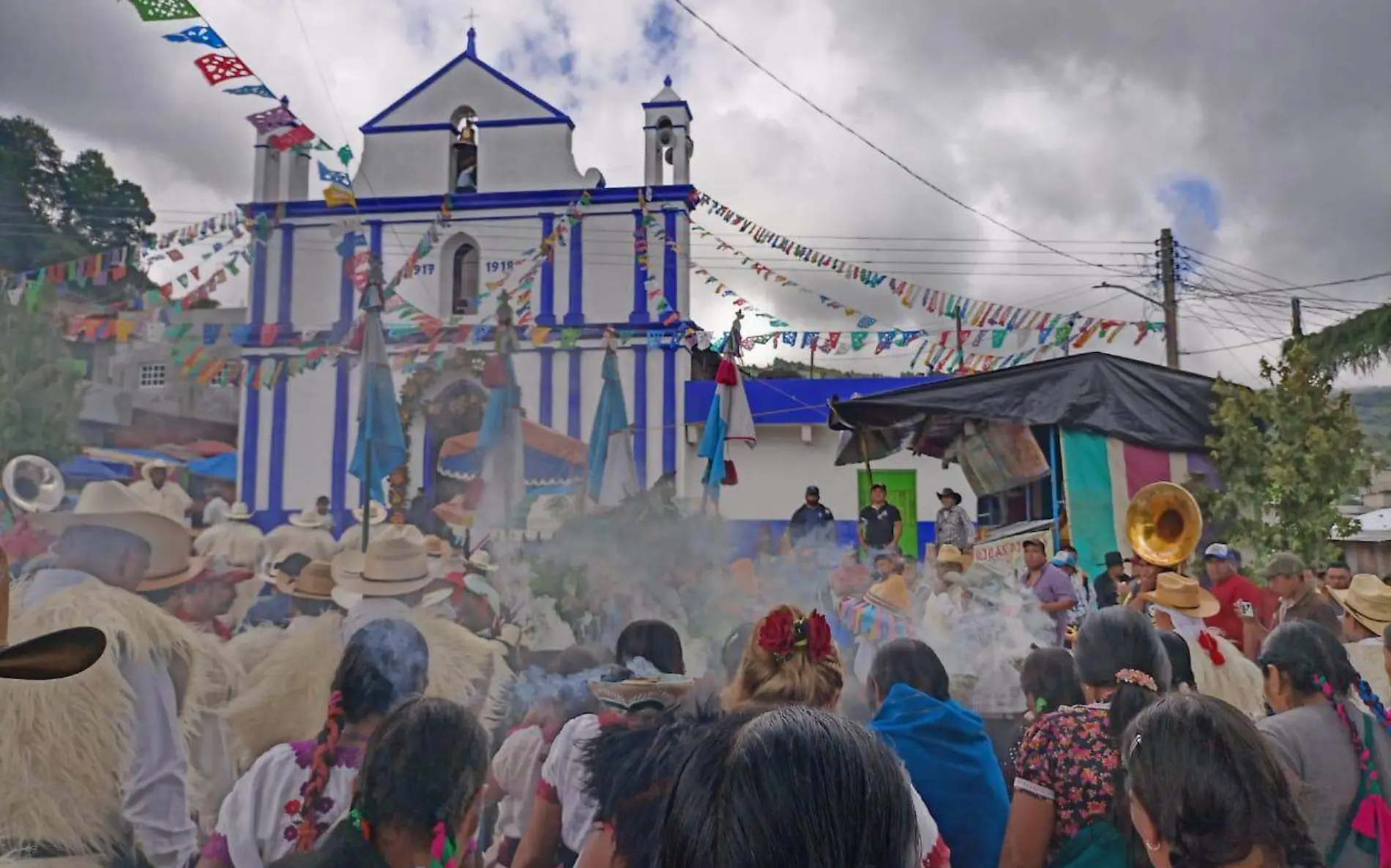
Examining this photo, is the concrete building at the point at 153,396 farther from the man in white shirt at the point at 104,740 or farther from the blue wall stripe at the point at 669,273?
the blue wall stripe at the point at 669,273

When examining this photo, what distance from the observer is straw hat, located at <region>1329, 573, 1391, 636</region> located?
5078 millimetres

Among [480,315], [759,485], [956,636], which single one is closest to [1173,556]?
[956,636]

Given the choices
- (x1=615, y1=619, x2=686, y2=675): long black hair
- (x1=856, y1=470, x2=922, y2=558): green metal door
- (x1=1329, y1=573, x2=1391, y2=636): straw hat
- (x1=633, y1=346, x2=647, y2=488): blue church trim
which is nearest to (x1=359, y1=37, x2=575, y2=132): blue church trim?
(x1=633, y1=346, x2=647, y2=488): blue church trim

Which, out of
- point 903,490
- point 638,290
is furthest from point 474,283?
point 903,490

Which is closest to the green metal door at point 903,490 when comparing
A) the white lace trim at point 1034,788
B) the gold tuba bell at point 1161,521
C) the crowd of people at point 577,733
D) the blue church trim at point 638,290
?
the gold tuba bell at point 1161,521

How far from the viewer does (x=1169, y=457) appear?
851cm

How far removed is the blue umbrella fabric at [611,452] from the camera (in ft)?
18.6

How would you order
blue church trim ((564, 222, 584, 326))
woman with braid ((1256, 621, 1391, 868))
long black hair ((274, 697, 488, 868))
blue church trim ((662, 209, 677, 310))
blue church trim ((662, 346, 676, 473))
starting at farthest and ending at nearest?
1. blue church trim ((662, 209, 677, 310))
2. blue church trim ((564, 222, 584, 326))
3. blue church trim ((662, 346, 676, 473))
4. woman with braid ((1256, 621, 1391, 868))
5. long black hair ((274, 697, 488, 868))

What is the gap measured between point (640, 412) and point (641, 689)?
2984mm

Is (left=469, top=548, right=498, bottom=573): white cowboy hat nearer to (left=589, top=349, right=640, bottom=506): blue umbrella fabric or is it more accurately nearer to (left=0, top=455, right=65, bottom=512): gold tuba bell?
(left=589, top=349, right=640, bottom=506): blue umbrella fabric

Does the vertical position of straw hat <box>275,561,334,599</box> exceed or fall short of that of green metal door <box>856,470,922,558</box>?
it falls short

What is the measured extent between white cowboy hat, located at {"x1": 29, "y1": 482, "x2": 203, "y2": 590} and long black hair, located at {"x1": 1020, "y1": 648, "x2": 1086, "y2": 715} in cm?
324

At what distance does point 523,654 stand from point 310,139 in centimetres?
277

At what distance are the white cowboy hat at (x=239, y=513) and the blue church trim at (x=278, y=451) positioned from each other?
0.33 ft
